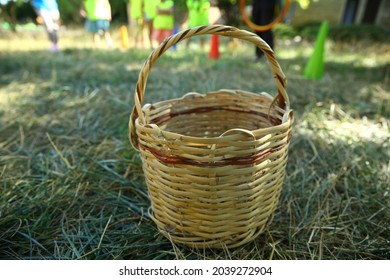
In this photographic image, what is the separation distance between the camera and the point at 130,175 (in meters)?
1.09

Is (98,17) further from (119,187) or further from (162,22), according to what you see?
(119,187)

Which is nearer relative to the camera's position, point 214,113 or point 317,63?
point 214,113

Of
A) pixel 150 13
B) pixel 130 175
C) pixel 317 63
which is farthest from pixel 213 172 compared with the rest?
pixel 150 13

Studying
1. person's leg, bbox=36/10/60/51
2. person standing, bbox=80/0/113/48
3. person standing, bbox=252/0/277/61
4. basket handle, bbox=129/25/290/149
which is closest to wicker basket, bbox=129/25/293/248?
basket handle, bbox=129/25/290/149

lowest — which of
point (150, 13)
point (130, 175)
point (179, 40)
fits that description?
point (130, 175)

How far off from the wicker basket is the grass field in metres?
0.06

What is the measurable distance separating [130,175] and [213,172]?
1.81 feet

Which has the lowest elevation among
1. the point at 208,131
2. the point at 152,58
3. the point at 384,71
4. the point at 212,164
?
the point at 384,71

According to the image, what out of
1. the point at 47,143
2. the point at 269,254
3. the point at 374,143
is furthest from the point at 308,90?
the point at 47,143

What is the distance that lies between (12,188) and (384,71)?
308cm

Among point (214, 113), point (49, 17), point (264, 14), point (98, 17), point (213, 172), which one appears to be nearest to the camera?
point (213, 172)

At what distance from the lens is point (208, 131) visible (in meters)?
1.02

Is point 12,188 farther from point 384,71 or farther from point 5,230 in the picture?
point 384,71

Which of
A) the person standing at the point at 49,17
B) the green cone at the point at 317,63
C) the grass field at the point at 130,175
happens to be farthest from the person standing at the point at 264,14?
Result: the person standing at the point at 49,17
